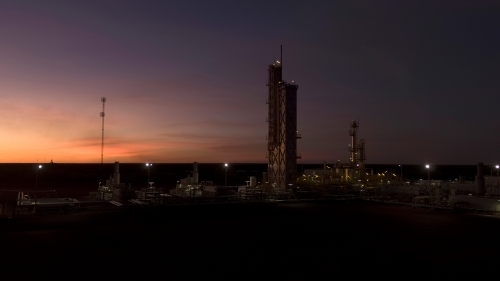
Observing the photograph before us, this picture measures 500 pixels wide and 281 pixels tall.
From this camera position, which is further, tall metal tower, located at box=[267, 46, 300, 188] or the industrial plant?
tall metal tower, located at box=[267, 46, 300, 188]

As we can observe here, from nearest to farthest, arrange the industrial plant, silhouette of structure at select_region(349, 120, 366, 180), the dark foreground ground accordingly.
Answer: the dark foreground ground, the industrial plant, silhouette of structure at select_region(349, 120, 366, 180)

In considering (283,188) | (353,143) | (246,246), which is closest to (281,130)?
(283,188)

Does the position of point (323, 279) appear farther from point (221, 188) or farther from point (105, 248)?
Answer: point (221, 188)

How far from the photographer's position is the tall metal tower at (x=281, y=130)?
33688 mm

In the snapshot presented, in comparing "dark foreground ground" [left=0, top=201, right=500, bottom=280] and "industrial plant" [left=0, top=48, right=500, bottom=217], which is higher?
A: "industrial plant" [left=0, top=48, right=500, bottom=217]

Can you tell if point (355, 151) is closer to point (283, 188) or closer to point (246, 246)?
point (283, 188)

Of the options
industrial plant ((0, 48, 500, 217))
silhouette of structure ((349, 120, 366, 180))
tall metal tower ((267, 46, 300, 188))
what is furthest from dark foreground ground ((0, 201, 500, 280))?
silhouette of structure ((349, 120, 366, 180))

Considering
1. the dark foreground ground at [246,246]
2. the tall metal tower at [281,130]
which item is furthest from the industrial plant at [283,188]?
the dark foreground ground at [246,246]

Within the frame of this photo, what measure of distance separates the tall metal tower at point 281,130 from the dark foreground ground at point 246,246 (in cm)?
1197

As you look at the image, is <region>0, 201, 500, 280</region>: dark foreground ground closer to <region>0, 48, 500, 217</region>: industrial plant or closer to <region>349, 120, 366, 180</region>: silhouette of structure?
<region>0, 48, 500, 217</region>: industrial plant

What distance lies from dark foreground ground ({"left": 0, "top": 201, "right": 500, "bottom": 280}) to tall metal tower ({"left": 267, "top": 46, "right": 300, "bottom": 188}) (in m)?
12.0

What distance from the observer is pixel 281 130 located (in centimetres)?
3438

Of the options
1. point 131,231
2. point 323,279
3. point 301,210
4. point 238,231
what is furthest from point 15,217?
point 323,279

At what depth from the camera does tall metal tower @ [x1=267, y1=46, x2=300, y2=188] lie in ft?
111
